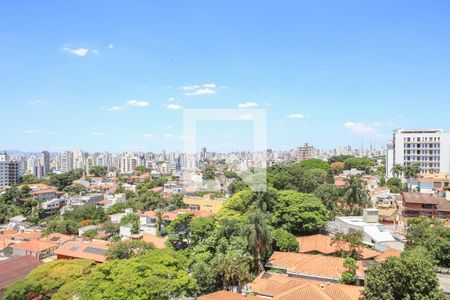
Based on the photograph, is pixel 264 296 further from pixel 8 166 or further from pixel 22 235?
pixel 8 166

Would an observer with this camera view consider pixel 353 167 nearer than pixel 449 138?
No

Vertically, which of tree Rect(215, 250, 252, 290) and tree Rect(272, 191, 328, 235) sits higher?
tree Rect(272, 191, 328, 235)

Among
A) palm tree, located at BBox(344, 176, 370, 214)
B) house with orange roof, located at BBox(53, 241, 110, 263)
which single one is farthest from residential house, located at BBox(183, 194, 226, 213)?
house with orange roof, located at BBox(53, 241, 110, 263)

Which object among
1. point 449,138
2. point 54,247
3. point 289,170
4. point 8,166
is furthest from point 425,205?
point 8,166

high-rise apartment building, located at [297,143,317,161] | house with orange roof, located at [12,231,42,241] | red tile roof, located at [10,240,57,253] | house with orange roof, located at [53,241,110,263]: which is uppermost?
high-rise apartment building, located at [297,143,317,161]

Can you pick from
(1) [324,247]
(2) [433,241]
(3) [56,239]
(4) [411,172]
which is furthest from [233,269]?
(4) [411,172]

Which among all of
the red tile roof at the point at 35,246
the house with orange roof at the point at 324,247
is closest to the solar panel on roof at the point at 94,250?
the red tile roof at the point at 35,246

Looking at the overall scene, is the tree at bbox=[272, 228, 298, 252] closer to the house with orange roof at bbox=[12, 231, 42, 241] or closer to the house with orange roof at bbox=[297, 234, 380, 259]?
the house with orange roof at bbox=[297, 234, 380, 259]

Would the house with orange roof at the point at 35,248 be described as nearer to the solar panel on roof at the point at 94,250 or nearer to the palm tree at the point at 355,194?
the solar panel on roof at the point at 94,250
